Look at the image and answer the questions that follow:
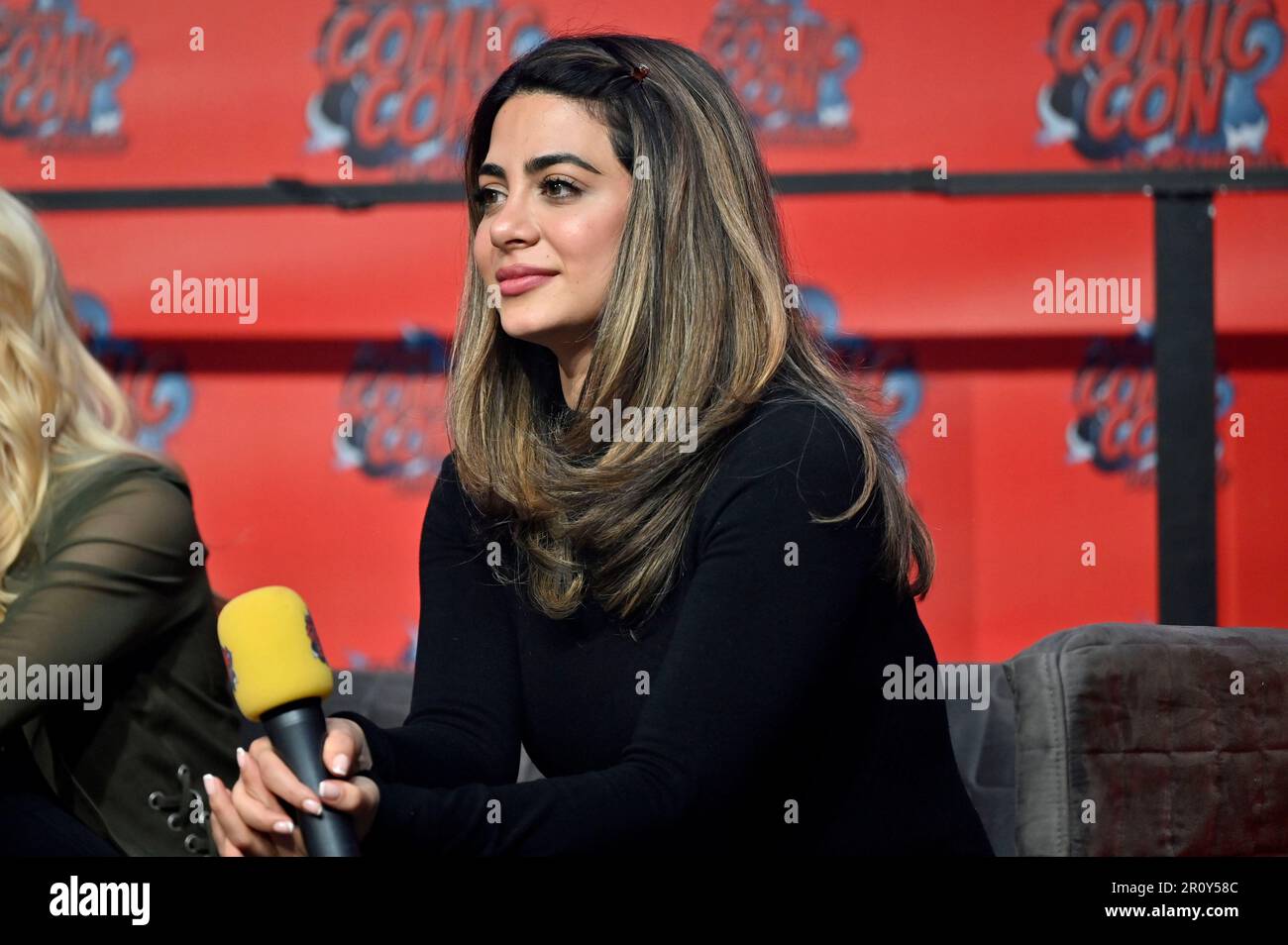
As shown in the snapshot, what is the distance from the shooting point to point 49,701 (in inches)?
52.9

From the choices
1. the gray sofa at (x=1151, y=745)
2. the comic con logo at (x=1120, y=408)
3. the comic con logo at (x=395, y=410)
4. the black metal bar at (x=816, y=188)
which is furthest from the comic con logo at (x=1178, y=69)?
the comic con logo at (x=395, y=410)

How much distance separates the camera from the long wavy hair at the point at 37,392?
145cm

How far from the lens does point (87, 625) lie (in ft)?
4.58

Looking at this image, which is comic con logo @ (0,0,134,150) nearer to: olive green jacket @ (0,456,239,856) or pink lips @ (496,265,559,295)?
olive green jacket @ (0,456,239,856)

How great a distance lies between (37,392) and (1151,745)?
1263mm

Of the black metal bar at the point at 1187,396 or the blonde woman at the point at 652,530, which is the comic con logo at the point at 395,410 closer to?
the blonde woman at the point at 652,530

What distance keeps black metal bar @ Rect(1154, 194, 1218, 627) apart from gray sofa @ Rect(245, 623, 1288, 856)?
62 centimetres

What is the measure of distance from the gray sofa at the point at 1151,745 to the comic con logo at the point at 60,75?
1852 mm

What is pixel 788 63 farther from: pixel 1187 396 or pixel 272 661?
pixel 272 661

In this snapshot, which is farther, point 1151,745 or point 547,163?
point 1151,745

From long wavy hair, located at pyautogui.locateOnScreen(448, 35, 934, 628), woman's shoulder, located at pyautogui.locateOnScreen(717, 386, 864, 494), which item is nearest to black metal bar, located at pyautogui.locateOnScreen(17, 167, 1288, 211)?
long wavy hair, located at pyautogui.locateOnScreen(448, 35, 934, 628)

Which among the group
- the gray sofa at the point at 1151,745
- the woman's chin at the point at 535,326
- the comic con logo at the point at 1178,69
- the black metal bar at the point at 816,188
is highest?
the comic con logo at the point at 1178,69

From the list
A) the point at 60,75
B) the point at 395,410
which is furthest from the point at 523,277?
the point at 60,75
